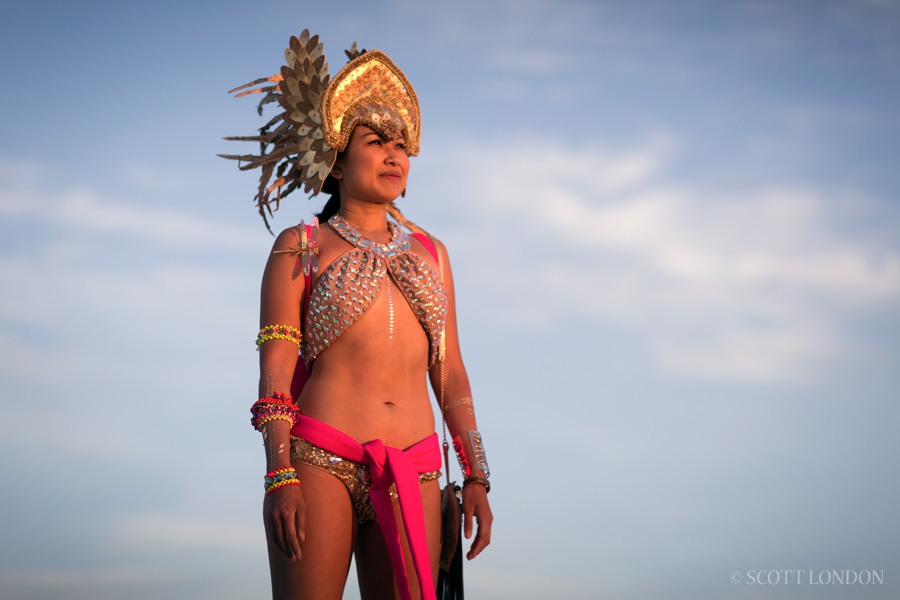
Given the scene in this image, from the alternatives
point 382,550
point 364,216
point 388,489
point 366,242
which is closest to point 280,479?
point 388,489

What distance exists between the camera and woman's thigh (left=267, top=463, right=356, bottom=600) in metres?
3.94

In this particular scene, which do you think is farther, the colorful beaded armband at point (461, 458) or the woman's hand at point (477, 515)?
the colorful beaded armband at point (461, 458)

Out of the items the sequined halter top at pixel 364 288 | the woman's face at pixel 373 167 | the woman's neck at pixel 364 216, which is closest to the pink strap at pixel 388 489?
the sequined halter top at pixel 364 288

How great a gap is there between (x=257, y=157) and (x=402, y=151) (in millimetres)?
711

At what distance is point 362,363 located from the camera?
426cm

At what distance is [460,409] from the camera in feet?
15.0

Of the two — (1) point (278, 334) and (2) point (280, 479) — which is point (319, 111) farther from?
(2) point (280, 479)

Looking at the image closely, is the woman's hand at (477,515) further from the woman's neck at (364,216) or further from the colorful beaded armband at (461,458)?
the woman's neck at (364,216)

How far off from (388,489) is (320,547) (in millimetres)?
354

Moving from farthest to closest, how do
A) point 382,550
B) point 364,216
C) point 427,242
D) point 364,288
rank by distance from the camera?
point 427,242
point 364,216
point 364,288
point 382,550

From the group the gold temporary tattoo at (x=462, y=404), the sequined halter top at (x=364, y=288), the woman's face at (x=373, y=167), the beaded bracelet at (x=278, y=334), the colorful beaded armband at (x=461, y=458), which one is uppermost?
the woman's face at (x=373, y=167)

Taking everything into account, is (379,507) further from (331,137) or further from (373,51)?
(373,51)

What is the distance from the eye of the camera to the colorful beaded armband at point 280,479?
394 cm

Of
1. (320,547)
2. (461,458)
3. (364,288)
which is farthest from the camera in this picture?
(461,458)
